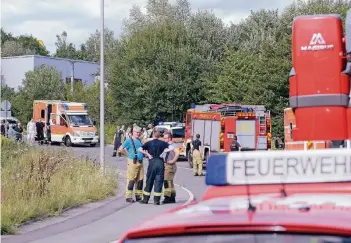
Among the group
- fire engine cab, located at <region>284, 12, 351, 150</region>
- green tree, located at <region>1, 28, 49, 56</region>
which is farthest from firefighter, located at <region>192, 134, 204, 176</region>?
green tree, located at <region>1, 28, 49, 56</region>

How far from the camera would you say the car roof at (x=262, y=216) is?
3.22m

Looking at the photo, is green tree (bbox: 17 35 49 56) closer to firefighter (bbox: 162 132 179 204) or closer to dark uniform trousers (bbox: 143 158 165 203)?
firefighter (bbox: 162 132 179 204)

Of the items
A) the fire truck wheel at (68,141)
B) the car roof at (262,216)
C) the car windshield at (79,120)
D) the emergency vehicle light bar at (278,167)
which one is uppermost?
the car windshield at (79,120)

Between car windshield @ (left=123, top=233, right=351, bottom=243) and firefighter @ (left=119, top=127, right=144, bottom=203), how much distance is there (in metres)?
15.8

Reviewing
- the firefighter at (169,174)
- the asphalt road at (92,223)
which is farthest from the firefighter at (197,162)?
the firefighter at (169,174)

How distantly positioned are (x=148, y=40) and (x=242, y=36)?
42.4ft

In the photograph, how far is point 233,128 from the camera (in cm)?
3491

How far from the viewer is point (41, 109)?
5275 centimetres

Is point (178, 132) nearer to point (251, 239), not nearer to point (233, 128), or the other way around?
point (233, 128)

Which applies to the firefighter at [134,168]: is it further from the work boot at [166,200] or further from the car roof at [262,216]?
the car roof at [262,216]

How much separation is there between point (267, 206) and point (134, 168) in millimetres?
15707

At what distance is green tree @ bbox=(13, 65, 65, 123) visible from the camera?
6662 centimetres

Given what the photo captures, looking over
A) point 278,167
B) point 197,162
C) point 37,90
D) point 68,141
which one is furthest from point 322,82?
point 37,90

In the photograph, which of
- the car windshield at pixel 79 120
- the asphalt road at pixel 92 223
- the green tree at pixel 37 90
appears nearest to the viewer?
the asphalt road at pixel 92 223
